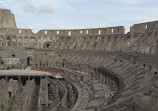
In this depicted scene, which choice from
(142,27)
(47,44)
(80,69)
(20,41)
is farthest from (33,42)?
(142,27)

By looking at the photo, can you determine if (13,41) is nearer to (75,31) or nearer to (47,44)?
(47,44)

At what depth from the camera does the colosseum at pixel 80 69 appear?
15516 millimetres

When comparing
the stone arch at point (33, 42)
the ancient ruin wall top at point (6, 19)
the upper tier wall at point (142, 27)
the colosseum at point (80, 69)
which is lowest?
the colosseum at point (80, 69)

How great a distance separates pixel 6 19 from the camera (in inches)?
1970

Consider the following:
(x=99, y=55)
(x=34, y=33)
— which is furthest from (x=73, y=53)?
(x=34, y=33)

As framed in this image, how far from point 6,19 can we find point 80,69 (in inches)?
1119

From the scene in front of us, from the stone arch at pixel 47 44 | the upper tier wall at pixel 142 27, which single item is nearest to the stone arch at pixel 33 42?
the stone arch at pixel 47 44

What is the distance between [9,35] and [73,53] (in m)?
18.5

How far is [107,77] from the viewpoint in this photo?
25.4 metres

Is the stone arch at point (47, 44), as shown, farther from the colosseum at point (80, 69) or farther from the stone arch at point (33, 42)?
the stone arch at point (33, 42)

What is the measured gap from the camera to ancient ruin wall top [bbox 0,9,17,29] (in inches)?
1940

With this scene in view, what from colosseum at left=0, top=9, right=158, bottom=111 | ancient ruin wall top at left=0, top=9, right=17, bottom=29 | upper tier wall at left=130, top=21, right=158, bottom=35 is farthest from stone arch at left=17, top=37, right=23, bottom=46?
upper tier wall at left=130, top=21, right=158, bottom=35

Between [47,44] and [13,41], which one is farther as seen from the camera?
[47,44]

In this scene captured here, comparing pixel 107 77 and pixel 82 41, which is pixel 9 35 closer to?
pixel 82 41
